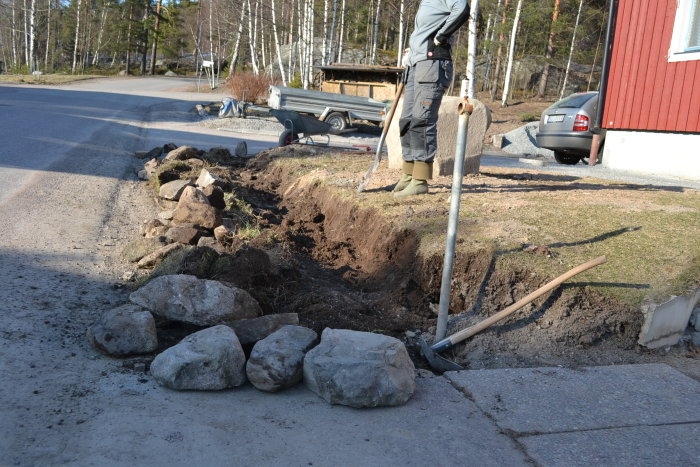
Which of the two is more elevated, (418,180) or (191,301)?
(418,180)

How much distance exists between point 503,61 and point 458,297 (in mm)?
30890

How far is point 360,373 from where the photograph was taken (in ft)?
9.64

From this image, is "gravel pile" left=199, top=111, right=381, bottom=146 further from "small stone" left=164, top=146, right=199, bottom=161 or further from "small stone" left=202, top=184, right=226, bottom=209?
"small stone" left=202, top=184, right=226, bottom=209

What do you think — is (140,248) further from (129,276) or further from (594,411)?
(594,411)

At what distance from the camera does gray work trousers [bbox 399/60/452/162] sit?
618 centimetres

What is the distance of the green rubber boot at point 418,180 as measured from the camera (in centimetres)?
646

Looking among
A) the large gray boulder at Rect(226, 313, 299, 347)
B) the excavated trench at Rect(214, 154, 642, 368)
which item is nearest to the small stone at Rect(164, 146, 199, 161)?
the excavated trench at Rect(214, 154, 642, 368)

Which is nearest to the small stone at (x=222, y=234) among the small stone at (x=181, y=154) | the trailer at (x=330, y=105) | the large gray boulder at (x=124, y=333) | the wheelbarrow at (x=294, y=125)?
the large gray boulder at (x=124, y=333)

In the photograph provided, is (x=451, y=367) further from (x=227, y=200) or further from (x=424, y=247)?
(x=227, y=200)

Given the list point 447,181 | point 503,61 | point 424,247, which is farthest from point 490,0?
point 424,247

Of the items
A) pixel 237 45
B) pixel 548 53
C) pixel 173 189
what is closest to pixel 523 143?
pixel 548 53

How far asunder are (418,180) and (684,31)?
7.08 metres

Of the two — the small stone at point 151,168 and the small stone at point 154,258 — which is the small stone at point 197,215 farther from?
the small stone at point 151,168

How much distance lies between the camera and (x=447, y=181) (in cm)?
762
